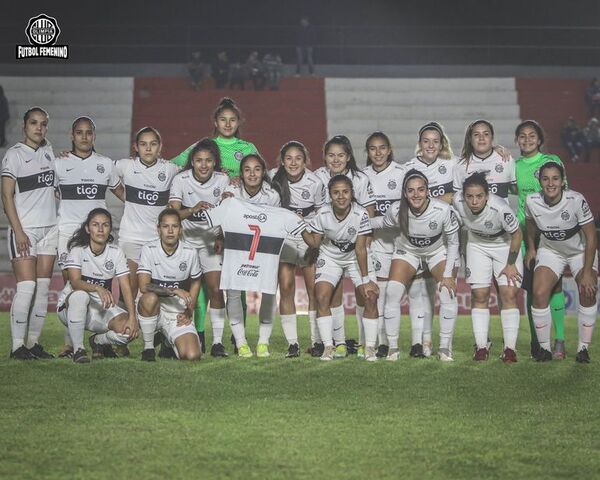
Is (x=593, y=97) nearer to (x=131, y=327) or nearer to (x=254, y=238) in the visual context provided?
(x=254, y=238)

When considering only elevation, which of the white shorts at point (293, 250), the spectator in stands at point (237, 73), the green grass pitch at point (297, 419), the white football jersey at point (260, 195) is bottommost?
the green grass pitch at point (297, 419)

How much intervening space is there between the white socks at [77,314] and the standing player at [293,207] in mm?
1536

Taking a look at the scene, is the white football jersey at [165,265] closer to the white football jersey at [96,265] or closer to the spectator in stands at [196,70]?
the white football jersey at [96,265]

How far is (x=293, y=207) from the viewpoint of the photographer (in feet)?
26.8

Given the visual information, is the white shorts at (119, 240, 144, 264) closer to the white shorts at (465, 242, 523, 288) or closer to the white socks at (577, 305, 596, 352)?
the white shorts at (465, 242, 523, 288)

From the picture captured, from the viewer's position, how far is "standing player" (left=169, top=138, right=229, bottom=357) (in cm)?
785

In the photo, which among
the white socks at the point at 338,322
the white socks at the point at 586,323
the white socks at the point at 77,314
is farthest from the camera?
the white socks at the point at 338,322

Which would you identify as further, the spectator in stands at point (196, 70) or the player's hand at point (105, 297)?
the spectator in stands at point (196, 70)

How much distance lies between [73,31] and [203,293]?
12.9 meters

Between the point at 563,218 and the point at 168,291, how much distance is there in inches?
120

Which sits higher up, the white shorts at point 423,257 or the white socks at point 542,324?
the white shorts at point 423,257

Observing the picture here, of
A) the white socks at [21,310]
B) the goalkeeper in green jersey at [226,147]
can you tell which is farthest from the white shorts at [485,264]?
the white socks at [21,310]

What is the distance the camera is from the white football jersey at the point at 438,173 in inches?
326

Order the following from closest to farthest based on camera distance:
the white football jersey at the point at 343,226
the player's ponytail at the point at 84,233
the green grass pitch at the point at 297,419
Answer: the green grass pitch at the point at 297,419 → the player's ponytail at the point at 84,233 → the white football jersey at the point at 343,226
